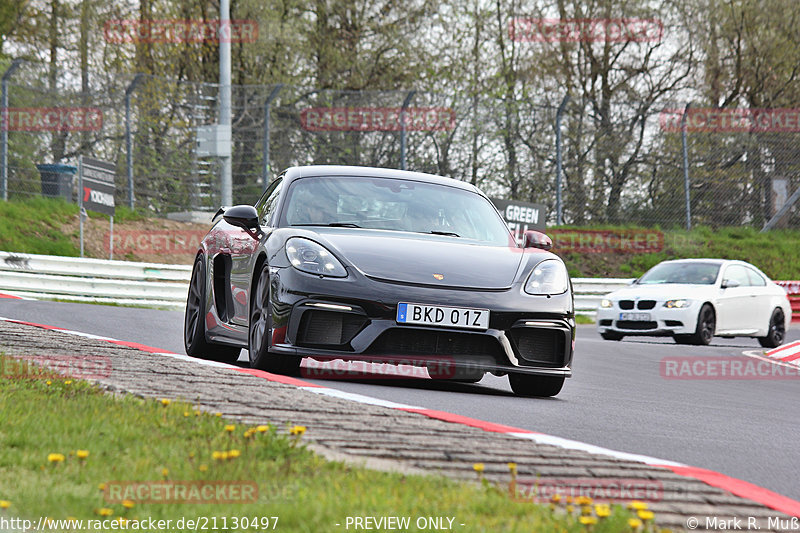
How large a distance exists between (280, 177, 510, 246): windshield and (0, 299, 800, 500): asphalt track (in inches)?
41.5

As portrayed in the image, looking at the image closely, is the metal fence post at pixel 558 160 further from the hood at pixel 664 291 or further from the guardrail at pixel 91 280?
the guardrail at pixel 91 280

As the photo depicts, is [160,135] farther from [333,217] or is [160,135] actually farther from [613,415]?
[613,415]

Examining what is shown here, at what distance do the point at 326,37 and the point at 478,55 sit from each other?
173 inches

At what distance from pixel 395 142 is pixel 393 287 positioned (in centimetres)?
1675

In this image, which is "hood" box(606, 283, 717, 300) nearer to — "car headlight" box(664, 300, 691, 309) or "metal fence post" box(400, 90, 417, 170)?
"car headlight" box(664, 300, 691, 309)

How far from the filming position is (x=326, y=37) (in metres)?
33.4

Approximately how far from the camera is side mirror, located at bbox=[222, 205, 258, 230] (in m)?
7.68

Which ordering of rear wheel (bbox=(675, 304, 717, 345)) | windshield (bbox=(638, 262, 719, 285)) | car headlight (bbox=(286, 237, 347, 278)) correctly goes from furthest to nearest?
windshield (bbox=(638, 262, 719, 285)), rear wheel (bbox=(675, 304, 717, 345)), car headlight (bbox=(286, 237, 347, 278))

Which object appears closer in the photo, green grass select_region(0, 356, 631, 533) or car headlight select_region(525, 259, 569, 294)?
green grass select_region(0, 356, 631, 533)

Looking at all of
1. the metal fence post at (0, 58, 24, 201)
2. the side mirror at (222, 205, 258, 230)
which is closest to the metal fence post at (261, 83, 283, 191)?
the metal fence post at (0, 58, 24, 201)

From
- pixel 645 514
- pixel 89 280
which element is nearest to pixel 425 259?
pixel 645 514

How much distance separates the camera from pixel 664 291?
16922 millimetres

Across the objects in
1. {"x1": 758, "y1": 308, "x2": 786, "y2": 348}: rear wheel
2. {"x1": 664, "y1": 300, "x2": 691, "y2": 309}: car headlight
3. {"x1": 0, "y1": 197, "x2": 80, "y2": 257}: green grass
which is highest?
{"x1": 0, "y1": 197, "x2": 80, "y2": 257}: green grass

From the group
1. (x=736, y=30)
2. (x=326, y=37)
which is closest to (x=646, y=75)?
(x=736, y=30)
